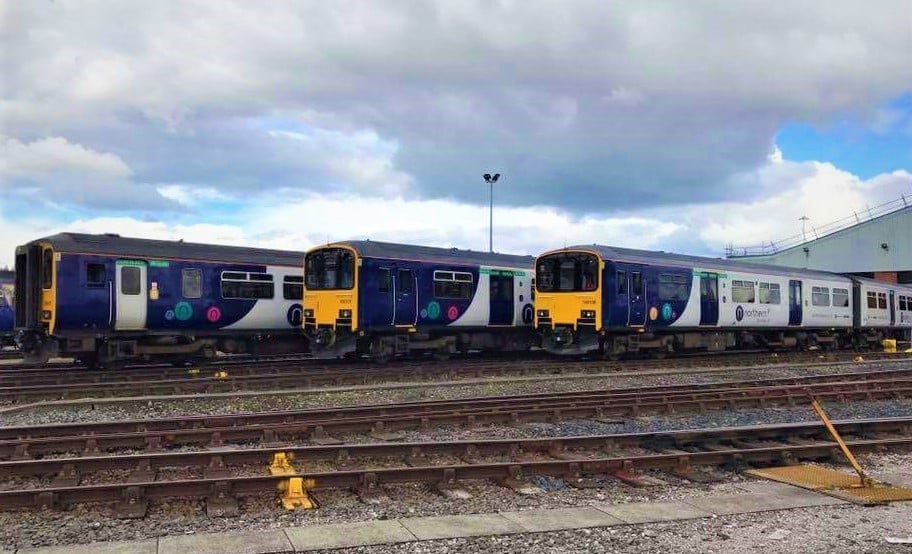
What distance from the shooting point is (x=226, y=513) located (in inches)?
264

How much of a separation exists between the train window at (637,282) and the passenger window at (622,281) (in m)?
0.30

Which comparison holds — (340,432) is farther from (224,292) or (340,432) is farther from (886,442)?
(224,292)

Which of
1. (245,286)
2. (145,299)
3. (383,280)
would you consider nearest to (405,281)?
(383,280)

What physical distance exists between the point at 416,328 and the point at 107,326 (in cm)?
743

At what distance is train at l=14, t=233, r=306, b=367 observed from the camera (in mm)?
17172

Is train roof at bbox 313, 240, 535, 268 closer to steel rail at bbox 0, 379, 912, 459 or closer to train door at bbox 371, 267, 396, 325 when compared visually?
train door at bbox 371, 267, 396, 325

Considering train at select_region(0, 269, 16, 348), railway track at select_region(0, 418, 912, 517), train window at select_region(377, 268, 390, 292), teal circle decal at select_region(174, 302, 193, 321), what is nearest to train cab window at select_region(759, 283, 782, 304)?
train window at select_region(377, 268, 390, 292)

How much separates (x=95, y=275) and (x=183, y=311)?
2162 mm

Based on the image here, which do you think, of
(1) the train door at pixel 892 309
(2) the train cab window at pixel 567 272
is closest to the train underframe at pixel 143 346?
(2) the train cab window at pixel 567 272

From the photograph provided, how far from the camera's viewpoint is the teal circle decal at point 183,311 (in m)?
18.5

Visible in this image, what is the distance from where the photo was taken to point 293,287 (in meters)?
20.8

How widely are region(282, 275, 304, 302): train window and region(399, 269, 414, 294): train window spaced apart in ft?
9.27

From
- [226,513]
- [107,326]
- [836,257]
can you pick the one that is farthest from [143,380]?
[836,257]

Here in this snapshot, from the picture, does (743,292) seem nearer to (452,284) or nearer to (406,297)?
(452,284)
